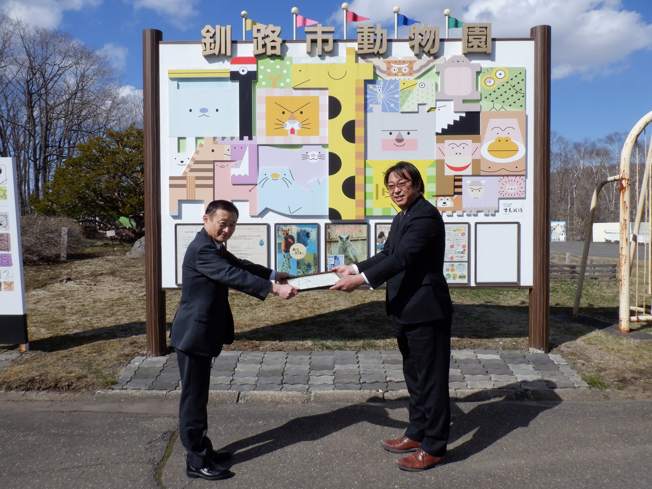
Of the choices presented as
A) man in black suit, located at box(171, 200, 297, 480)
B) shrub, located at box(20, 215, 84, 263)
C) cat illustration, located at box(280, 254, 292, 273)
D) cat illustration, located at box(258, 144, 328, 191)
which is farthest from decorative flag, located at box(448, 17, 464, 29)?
shrub, located at box(20, 215, 84, 263)

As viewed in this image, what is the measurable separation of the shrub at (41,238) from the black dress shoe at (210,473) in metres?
12.6

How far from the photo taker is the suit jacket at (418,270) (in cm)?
344

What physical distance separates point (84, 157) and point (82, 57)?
22159 mm

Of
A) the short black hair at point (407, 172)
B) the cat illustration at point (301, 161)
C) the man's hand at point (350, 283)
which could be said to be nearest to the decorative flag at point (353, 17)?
the cat illustration at point (301, 161)

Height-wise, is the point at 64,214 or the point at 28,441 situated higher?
the point at 64,214

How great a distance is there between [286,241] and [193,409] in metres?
3.16

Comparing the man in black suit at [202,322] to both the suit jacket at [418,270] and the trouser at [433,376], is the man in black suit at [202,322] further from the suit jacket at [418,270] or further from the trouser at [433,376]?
the trouser at [433,376]

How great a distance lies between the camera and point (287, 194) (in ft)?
20.3

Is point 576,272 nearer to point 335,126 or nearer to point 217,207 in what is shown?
point 335,126

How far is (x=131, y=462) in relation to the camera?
3.54 metres

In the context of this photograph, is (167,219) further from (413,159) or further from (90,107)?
(90,107)

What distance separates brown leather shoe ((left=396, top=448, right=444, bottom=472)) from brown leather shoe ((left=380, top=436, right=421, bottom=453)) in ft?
0.62

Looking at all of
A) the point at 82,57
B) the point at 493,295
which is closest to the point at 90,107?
the point at 82,57

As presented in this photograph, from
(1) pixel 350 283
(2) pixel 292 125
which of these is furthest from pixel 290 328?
(1) pixel 350 283
